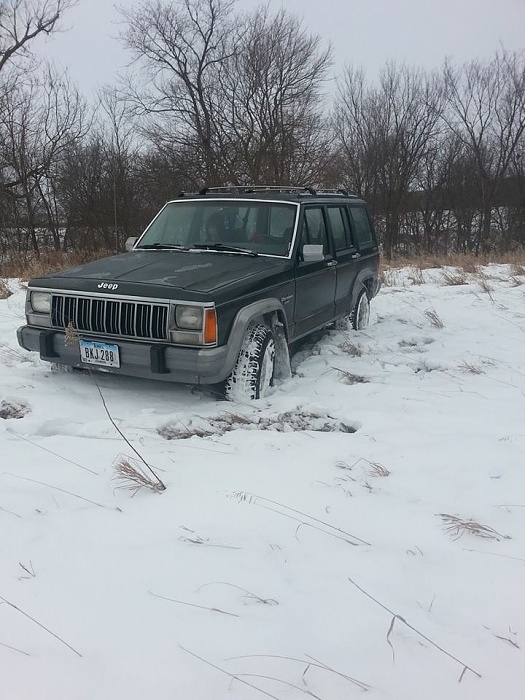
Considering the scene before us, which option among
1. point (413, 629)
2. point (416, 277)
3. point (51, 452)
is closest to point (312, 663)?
point (413, 629)

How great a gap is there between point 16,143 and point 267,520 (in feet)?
59.4

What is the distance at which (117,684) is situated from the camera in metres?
1.68

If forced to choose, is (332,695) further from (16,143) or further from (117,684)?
(16,143)

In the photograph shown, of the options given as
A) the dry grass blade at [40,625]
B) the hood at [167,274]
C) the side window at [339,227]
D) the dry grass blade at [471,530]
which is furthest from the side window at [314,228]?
the dry grass blade at [40,625]

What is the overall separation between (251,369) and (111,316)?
3.69 ft

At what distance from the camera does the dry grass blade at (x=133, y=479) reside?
2.84 m

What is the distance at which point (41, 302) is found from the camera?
4.50m

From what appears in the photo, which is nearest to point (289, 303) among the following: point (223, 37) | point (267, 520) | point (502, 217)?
point (267, 520)

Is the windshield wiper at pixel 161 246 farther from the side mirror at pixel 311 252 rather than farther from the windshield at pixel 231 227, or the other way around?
the side mirror at pixel 311 252

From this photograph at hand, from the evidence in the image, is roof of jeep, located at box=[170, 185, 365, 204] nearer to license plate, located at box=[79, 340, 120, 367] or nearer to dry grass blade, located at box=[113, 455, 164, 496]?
license plate, located at box=[79, 340, 120, 367]

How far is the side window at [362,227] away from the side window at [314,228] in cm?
119

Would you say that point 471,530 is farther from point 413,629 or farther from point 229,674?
point 229,674

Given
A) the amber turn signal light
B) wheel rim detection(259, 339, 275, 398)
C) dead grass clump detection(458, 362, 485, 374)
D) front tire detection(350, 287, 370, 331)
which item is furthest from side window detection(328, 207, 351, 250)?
the amber turn signal light

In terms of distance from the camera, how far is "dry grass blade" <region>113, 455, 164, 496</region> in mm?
2840
